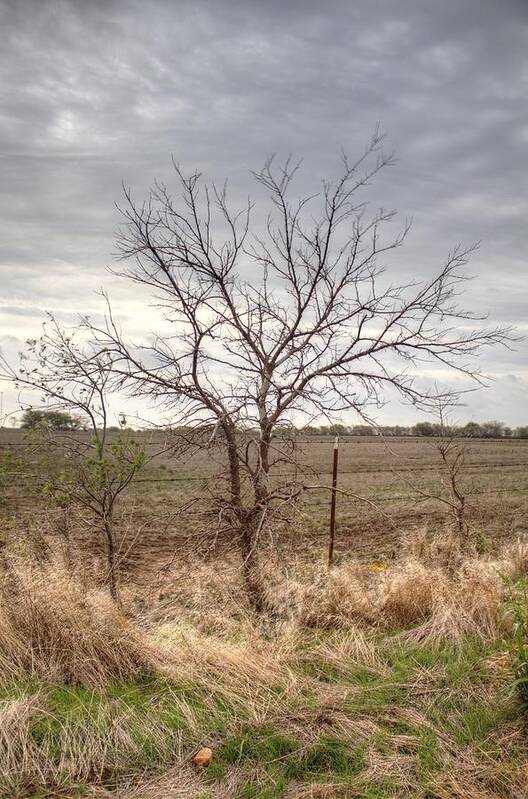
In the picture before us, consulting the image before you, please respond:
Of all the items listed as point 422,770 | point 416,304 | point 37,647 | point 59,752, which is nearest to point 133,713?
point 59,752

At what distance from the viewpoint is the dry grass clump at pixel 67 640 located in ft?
14.3

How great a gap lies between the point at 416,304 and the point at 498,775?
189 inches

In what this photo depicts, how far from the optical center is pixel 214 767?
3.42m

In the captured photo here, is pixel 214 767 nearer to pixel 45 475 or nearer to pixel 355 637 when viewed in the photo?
Answer: pixel 355 637

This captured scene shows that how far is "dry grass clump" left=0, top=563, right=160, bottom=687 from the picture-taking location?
4.35 m

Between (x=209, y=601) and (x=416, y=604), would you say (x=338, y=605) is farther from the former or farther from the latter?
(x=209, y=601)

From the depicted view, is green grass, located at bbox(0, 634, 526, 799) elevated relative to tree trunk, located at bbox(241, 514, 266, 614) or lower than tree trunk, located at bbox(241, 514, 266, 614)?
lower

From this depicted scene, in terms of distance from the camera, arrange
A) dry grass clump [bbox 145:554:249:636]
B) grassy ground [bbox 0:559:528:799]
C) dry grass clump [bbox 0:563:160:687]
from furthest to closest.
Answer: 1. dry grass clump [bbox 145:554:249:636]
2. dry grass clump [bbox 0:563:160:687]
3. grassy ground [bbox 0:559:528:799]

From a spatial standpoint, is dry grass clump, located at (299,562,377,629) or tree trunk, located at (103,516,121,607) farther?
tree trunk, located at (103,516,121,607)

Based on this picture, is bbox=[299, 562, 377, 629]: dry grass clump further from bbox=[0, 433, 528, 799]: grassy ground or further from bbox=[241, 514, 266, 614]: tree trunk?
bbox=[241, 514, 266, 614]: tree trunk

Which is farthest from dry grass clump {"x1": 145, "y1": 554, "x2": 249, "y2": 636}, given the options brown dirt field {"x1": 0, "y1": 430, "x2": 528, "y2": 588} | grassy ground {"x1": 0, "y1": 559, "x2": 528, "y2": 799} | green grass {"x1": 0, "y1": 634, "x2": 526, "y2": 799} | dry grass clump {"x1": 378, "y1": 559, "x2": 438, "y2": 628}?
green grass {"x1": 0, "y1": 634, "x2": 526, "y2": 799}

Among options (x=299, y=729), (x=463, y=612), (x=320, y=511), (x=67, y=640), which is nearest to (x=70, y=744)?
(x=67, y=640)

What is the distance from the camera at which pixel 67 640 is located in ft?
14.8

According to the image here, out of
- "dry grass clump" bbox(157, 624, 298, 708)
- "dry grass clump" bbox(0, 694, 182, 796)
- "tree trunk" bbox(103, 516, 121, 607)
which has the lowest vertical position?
"dry grass clump" bbox(0, 694, 182, 796)
